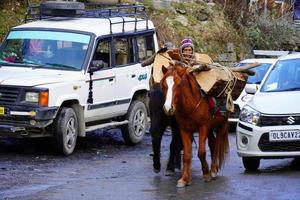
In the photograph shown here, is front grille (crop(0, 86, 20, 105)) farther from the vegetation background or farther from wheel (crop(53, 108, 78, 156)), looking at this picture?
the vegetation background

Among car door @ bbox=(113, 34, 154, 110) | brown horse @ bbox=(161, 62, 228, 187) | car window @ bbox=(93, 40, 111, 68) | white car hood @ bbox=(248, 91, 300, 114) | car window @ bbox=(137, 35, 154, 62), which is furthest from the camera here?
car window @ bbox=(137, 35, 154, 62)

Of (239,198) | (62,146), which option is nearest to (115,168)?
(62,146)

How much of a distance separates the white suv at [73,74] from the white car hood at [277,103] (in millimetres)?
3128

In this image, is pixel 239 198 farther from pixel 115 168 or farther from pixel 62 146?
pixel 62 146

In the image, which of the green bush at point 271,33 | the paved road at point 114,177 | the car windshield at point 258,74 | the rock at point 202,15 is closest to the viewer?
the paved road at point 114,177

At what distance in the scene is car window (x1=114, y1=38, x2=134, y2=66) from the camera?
14812 mm

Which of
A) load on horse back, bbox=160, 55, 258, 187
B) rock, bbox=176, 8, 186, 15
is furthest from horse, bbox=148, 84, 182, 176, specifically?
rock, bbox=176, 8, 186, 15

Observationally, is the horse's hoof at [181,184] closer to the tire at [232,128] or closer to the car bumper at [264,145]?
the car bumper at [264,145]

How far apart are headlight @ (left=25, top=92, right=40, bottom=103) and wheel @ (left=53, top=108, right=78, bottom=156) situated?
543mm

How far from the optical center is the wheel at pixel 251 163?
11719 mm

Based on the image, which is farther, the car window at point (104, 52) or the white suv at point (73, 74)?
the car window at point (104, 52)

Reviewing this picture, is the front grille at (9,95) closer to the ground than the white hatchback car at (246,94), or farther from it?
farther from it

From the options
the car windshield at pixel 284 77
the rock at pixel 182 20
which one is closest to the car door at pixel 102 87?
the car windshield at pixel 284 77

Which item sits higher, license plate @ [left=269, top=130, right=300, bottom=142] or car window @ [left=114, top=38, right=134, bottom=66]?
car window @ [left=114, top=38, right=134, bottom=66]
